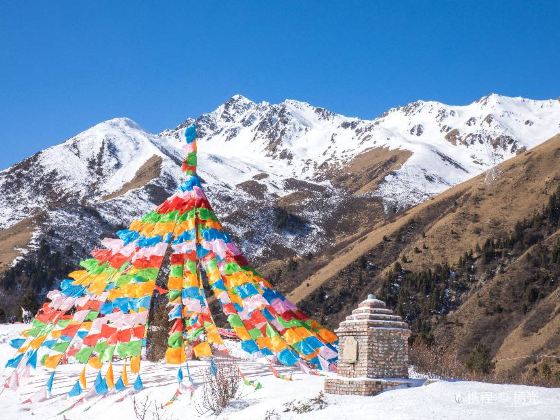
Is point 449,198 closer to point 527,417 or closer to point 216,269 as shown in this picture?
point 216,269

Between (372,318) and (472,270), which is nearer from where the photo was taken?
(372,318)

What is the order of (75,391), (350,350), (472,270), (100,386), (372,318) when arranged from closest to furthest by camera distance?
(350,350) < (372,318) < (100,386) < (75,391) < (472,270)

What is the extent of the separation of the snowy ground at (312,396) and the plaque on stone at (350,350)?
2.91ft

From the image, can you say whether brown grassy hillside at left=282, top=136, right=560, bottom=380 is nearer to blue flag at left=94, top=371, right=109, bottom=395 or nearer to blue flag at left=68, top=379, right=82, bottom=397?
blue flag at left=94, top=371, right=109, bottom=395

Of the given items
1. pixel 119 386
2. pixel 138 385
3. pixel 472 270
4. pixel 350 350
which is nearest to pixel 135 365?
pixel 138 385

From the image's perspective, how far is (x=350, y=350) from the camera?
1386 centimetres

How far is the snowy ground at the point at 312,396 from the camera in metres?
11.4

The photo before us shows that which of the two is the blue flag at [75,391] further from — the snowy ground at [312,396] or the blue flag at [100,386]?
the blue flag at [100,386]

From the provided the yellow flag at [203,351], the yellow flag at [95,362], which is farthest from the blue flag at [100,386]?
the yellow flag at [203,351]

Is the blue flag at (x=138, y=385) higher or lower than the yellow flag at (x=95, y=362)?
lower

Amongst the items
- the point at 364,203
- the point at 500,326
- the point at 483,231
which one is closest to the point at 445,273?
the point at 483,231

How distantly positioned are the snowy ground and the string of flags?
41 centimetres

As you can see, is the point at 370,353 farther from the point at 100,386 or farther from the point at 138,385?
the point at 100,386

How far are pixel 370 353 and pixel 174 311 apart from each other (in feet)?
27.1
